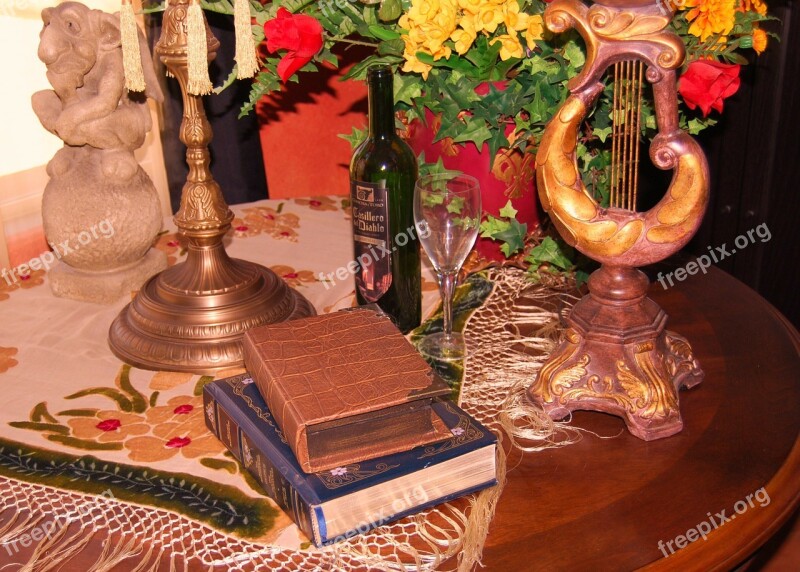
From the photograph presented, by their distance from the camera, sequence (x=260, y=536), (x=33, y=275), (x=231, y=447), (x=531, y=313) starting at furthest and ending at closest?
(x=33, y=275) < (x=531, y=313) < (x=231, y=447) < (x=260, y=536)

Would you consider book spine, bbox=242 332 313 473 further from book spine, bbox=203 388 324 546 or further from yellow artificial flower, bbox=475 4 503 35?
yellow artificial flower, bbox=475 4 503 35

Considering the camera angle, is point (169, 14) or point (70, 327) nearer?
point (169, 14)

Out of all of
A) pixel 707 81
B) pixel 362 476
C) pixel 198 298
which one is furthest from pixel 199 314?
pixel 707 81

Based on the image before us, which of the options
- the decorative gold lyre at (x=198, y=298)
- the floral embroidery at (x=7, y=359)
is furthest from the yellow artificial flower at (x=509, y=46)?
the floral embroidery at (x=7, y=359)

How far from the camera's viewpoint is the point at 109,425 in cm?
96

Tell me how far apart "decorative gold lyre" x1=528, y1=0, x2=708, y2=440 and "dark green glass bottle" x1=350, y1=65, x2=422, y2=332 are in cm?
23

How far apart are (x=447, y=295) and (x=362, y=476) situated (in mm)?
369

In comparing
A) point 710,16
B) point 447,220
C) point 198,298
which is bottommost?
point 198,298

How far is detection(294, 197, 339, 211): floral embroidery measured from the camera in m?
1.60

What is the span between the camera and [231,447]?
0.89 m

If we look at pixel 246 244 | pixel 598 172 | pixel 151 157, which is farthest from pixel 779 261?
pixel 151 157

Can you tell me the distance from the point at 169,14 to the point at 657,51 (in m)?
0.56

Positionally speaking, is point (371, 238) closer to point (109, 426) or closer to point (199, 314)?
point (199, 314)

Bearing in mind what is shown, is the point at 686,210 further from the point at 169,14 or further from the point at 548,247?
the point at 169,14
